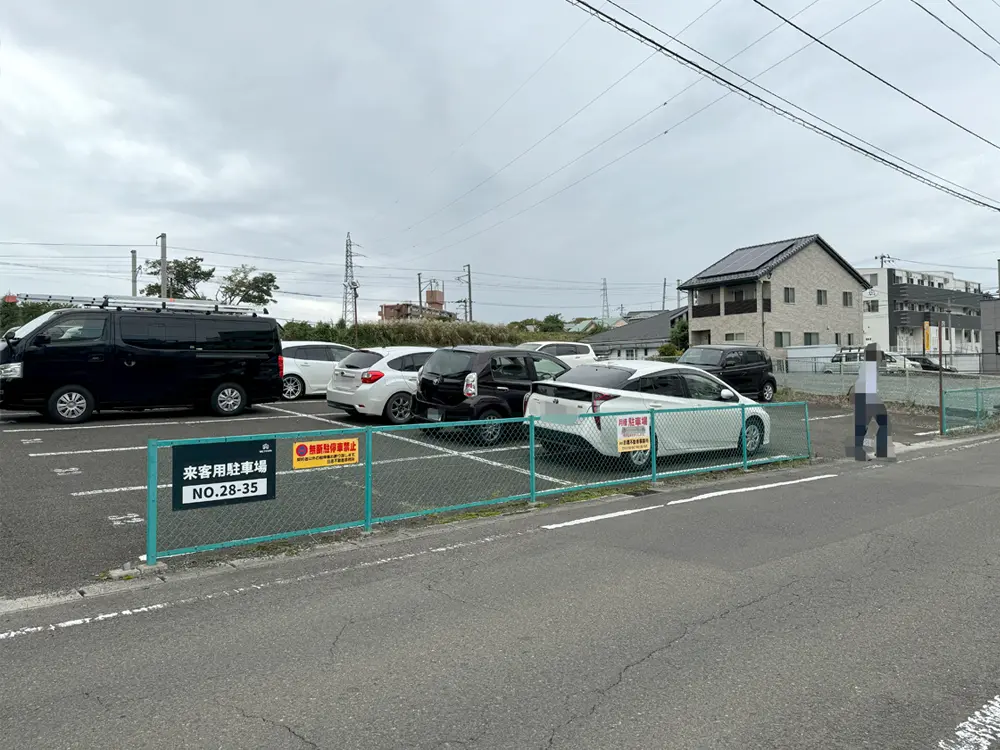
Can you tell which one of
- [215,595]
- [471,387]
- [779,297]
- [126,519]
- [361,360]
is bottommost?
[215,595]

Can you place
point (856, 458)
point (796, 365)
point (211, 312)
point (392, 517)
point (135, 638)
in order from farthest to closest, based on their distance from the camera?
point (796, 365) < point (211, 312) < point (856, 458) < point (392, 517) < point (135, 638)

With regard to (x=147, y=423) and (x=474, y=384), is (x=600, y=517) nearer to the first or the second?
(x=474, y=384)

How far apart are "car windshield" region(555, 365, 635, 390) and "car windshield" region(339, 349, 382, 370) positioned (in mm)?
4558

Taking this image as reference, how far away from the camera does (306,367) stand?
714 inches

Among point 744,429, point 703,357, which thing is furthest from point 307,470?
point 703,357

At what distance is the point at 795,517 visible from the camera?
723 cm

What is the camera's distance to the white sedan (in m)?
8.55

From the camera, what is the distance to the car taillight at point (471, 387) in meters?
10.7

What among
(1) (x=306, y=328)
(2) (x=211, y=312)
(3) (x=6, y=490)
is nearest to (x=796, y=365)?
(1) (x=306, y=328)

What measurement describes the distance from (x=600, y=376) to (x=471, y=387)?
210 cm

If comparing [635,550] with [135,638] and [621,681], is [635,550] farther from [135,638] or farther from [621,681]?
[135,638]

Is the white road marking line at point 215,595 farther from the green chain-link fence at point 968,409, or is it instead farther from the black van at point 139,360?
the green chain-link fence at point 968,409

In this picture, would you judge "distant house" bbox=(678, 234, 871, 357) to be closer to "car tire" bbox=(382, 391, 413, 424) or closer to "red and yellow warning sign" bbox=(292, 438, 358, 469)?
"car tire" bbox=(382, 391, 413, 424)

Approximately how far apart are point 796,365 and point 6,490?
2952 cm
